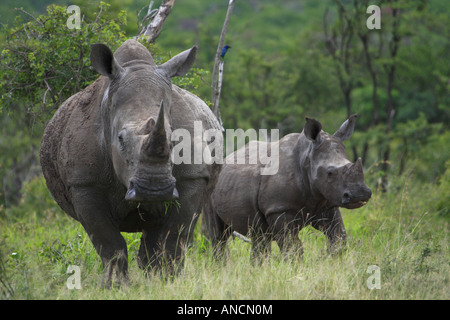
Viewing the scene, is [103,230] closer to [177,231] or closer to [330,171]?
[177,231]

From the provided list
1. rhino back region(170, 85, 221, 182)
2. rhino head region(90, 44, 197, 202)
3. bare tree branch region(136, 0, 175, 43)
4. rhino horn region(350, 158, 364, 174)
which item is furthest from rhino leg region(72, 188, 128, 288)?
bare tree branch region(136, 0, 175, 43)

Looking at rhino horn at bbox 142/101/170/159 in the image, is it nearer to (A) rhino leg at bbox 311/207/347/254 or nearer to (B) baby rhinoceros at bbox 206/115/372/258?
(B) baby rhinoceros at bbox 206/115/372/258

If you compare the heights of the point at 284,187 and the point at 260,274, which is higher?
the point at 284,187

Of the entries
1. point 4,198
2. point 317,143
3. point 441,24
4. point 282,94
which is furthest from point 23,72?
point 441,24

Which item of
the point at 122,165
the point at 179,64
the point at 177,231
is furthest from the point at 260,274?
the point at 179,64

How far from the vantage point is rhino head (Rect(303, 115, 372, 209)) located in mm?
7621

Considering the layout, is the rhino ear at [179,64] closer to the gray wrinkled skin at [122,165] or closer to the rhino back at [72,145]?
the gray wrinkled skin at [122,165]

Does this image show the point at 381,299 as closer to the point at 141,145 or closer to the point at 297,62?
the point at 141,145

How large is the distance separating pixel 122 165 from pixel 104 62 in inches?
36.1

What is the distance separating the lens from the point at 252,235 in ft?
27.7

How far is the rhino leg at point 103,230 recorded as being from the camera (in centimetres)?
592

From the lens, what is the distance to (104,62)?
5.82 m

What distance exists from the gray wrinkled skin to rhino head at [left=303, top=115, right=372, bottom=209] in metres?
1.84
